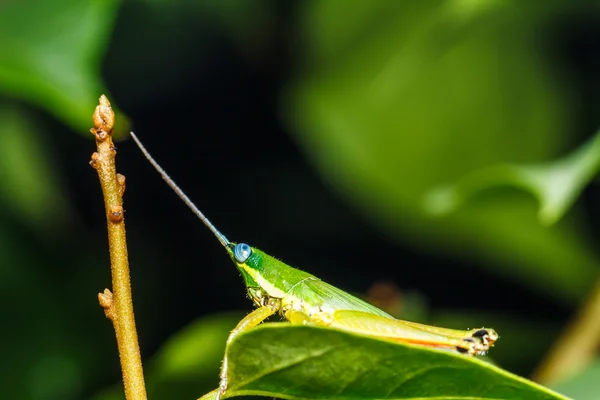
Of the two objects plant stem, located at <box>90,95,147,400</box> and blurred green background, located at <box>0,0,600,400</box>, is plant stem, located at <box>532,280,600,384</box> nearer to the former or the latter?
blurred green background, located at <box>0,0,600,400</box>

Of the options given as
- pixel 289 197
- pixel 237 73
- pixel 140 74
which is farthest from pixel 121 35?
pixel 289 197

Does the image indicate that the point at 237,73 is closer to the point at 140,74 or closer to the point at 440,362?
the point at 140,74

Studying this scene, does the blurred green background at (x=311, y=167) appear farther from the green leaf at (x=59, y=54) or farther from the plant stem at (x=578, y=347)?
the green leaf at (x=59, y=54)

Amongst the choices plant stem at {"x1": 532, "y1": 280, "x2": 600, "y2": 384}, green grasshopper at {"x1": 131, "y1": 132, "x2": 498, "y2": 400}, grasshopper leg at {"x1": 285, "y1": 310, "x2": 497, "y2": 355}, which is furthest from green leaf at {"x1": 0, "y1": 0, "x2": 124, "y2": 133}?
plant stem at {"x1": 532, "y1": 280, "x2": 600, "y2": 384}

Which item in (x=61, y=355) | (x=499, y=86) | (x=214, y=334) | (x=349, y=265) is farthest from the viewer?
(x=349, y=265)

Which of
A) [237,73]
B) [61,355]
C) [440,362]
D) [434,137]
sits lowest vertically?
[440,362]

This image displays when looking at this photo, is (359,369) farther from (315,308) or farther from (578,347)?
(578,347)
